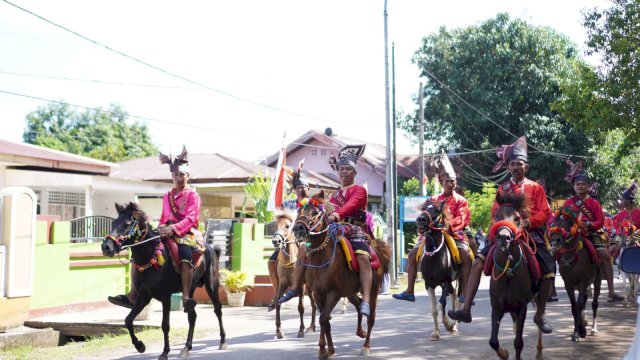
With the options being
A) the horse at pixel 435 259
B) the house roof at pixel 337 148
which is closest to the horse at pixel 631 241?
the horse at pixel 435 259

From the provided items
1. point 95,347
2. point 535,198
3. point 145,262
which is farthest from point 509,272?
point 95,347

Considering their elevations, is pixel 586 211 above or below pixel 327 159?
below

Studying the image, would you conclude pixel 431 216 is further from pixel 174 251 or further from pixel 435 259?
pixel 174 251

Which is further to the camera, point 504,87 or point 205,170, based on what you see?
point 504,87

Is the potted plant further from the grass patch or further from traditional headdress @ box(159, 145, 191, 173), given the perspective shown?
traditional headdress @ box(159, 145, 191, 173)

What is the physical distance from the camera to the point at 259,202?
24969 mm

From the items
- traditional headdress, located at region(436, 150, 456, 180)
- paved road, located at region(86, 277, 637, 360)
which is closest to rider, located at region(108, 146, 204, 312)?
paved road, located at region(86, 277, 637, 360)

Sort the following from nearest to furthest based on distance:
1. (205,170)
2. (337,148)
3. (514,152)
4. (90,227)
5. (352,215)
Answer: (514,152) < (352,215) < (90,227) < (205,170) < (337,148)

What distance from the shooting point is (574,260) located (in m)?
12.0

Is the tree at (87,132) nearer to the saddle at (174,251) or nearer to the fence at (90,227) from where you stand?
Answer: the fence at (90,227)

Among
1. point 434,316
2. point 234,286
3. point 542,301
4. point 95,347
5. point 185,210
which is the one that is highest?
point 185,210

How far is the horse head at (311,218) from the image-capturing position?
9555mm

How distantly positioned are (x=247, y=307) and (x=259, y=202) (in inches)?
265

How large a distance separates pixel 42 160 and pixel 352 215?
442 inches
